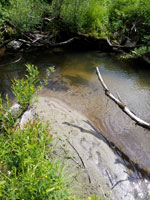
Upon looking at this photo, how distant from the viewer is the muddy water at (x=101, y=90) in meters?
3.51

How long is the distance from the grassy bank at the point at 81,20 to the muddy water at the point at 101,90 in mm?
1549

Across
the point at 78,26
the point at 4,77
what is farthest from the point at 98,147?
the point at 78,26

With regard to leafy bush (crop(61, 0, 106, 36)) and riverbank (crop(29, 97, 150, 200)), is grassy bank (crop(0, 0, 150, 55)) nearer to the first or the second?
leafy bush (crop(61, 0, 106, 36))

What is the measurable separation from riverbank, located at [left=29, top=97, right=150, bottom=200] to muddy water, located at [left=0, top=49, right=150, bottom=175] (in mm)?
377

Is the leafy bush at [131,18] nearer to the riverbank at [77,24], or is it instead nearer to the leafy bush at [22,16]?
the riverbank at [77,24]

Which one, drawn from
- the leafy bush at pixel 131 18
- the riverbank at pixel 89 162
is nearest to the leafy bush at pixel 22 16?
the leafy bush at pixel 131 18

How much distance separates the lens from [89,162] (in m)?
2.73

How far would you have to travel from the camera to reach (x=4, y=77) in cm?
644

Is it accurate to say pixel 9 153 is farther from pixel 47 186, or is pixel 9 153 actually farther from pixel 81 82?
pixel 81 82

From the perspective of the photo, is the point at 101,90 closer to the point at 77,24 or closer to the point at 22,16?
the point at 77,24

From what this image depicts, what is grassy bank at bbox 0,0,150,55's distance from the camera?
8.56 meters

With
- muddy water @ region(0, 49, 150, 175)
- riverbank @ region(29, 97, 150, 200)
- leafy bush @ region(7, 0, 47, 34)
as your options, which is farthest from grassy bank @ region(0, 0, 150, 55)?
riverbank @ region(29, 97, 150, 200)

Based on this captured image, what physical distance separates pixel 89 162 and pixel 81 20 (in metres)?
8.97

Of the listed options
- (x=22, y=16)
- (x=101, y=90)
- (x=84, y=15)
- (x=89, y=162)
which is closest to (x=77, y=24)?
(x=84, y=15)
